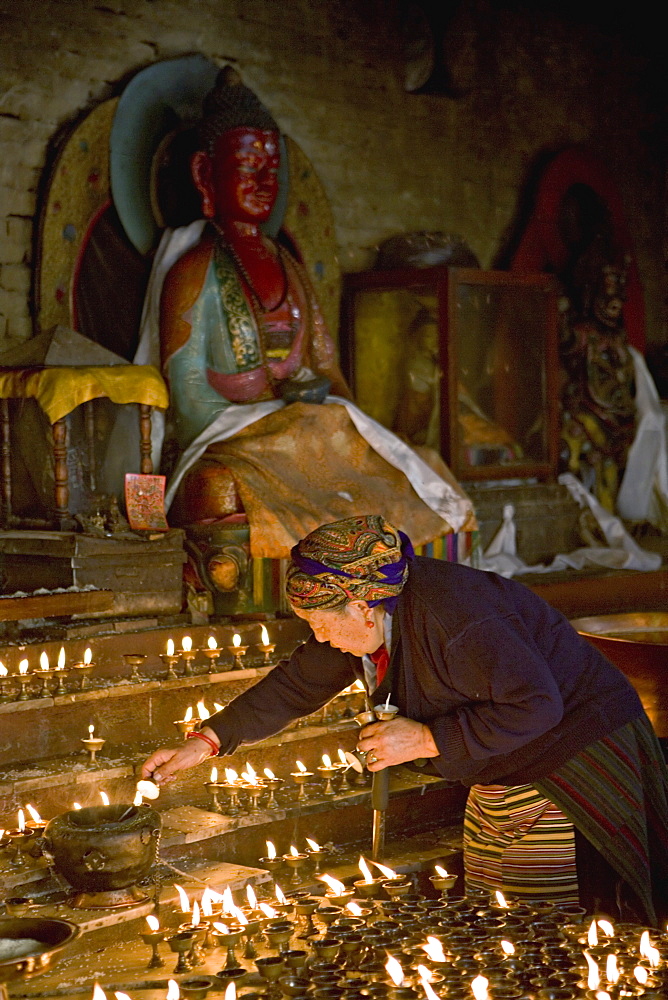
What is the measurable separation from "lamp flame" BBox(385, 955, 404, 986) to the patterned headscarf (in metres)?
0.82

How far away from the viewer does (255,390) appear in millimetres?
6328

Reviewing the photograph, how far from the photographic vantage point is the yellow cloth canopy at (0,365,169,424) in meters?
5.13

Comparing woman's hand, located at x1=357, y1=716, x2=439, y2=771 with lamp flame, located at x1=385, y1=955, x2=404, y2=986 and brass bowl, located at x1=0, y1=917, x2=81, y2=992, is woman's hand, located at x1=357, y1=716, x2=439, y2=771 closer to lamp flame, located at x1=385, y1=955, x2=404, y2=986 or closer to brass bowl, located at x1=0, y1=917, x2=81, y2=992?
lamp flame, located at x1=385, y1=955, x2=404, y2=986

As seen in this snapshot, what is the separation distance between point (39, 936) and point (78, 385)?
2.74 metres

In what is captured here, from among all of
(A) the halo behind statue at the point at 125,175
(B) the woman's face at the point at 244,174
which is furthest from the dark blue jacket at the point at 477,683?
(B) the woman's face at the point at 244,174

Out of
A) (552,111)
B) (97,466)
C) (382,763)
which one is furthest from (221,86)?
(382,763)

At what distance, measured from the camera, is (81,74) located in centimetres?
652

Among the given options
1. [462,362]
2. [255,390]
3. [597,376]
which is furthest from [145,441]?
[597,376]

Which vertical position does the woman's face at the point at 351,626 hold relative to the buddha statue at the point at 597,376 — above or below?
below

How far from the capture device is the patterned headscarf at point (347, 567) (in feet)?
10.1

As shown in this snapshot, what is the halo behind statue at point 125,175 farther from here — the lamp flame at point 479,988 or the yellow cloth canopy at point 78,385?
the lamp flame at point 479,988

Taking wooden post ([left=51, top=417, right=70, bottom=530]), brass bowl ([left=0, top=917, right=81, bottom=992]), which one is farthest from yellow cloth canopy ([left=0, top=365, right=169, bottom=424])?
brass bowl ([left=0, top=917, right=81, bottom=992])

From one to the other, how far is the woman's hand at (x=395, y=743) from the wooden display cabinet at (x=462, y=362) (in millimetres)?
3952

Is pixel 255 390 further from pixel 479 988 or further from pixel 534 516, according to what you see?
pixel 479 988
